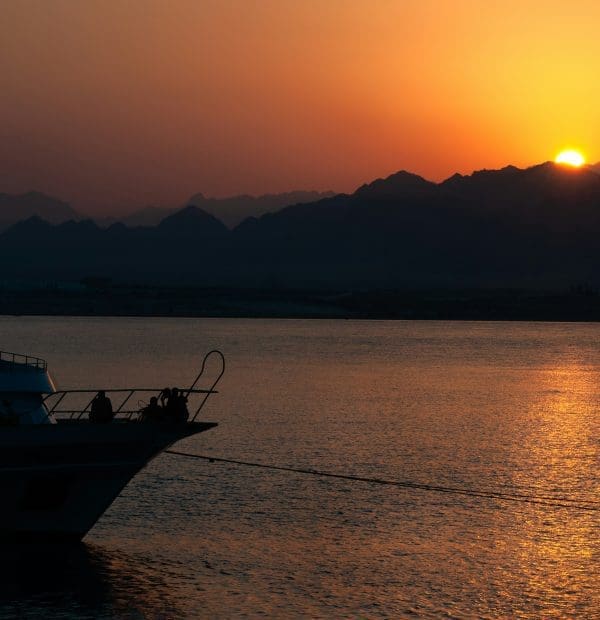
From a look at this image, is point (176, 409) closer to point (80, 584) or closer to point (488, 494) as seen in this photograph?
point (80, 584)

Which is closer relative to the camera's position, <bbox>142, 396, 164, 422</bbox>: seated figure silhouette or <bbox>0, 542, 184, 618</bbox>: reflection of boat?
<bbox>0, 542, 184, 618</bbox>: reflection of boat

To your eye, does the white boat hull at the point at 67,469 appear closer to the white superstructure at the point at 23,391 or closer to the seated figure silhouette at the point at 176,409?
the seated figure silhouette at the point at 176,409

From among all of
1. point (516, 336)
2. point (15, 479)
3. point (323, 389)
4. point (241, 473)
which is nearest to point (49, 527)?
point (15, 479)

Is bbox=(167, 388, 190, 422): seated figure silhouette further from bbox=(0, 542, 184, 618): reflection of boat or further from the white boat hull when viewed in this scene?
bbox=(0, 542, 184, 618): reflection of boat

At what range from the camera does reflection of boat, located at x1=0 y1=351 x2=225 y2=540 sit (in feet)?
87.8

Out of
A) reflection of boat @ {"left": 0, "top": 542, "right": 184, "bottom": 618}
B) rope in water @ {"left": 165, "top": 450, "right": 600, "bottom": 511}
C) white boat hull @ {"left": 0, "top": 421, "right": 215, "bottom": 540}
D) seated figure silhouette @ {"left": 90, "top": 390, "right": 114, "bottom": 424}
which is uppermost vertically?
seated figure silhouette @ {"left": 90, "top": 390, "right": 114, "bottom": 424}

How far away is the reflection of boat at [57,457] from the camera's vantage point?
26.8 meters

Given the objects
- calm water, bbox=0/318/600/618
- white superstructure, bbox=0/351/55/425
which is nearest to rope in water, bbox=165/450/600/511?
calm water, bbox=0/318/600/618

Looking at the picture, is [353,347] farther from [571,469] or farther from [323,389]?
[571,469]

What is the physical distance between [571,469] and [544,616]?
1868cm

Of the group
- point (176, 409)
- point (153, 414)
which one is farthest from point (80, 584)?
point (176, 409)

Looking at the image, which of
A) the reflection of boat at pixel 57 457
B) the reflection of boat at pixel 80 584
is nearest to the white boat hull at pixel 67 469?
the reflection of boat at pixel 57 457

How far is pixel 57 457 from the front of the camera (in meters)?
27.0

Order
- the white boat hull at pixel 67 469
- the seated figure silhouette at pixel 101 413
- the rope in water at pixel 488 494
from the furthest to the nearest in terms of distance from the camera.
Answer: the rope in water at pixel 488 494, the seated figure silhouette at pixel 101 413, the white boat hull at pixel 67 469
